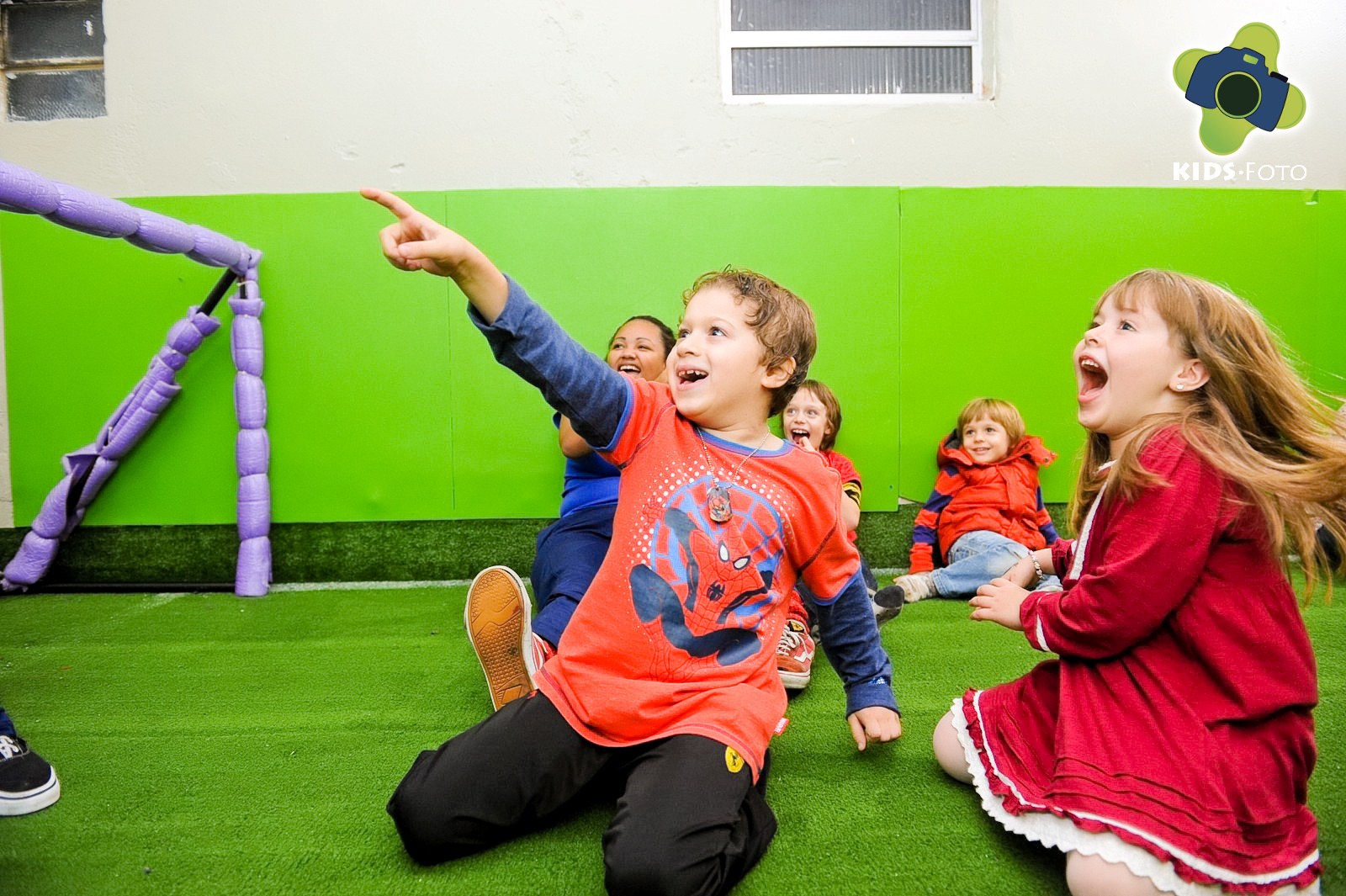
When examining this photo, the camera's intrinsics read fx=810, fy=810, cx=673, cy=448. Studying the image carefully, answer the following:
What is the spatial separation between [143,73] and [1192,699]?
2.98m

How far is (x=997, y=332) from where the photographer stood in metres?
2.47

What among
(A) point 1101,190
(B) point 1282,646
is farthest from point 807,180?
(B) point 1282,646

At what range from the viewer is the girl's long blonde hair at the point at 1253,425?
865 millimetres

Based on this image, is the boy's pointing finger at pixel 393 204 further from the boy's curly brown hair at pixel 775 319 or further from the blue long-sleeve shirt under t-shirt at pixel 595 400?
the boy's curly brown hair at pixel 775 319

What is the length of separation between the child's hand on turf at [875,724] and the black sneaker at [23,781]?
108cm

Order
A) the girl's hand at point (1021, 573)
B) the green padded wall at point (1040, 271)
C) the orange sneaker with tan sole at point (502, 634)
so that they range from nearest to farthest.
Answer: the girl's hand at point (1021, 573) < the orange sneaker with tan sole at point (502, 634) < the green padded wall at point (1040, 271)

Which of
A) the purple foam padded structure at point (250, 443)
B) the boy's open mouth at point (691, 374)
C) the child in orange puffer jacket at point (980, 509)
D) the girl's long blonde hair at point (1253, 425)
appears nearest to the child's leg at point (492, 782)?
the boy's open mouth at point (691, 374)

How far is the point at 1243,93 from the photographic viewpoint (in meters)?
2.55

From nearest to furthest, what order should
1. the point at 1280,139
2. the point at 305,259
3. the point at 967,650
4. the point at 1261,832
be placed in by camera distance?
the point at 1261,832 → the point at 967,650 → the point at 305,259 → the point at 1280,139

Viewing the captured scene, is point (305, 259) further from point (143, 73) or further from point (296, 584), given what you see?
point (296, 584)

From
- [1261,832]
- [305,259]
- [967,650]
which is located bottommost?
[967,650]

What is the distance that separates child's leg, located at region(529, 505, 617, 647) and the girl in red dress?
774mm

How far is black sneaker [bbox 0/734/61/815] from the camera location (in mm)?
1051

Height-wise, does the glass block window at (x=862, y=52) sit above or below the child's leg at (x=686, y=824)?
above
